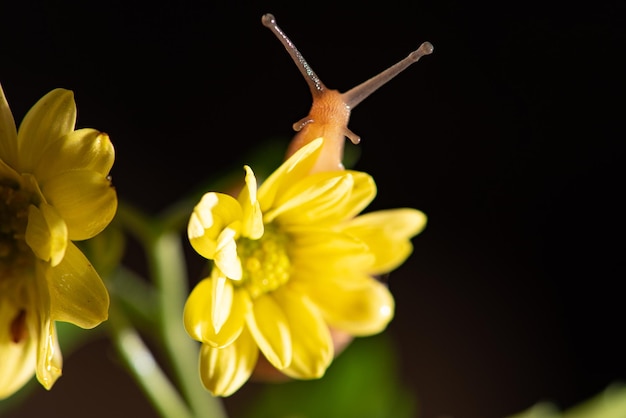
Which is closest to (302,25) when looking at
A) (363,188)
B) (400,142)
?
(400,142)

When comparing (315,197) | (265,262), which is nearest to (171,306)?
(265,262)

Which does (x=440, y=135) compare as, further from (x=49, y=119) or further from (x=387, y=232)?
(x=49, y=119)

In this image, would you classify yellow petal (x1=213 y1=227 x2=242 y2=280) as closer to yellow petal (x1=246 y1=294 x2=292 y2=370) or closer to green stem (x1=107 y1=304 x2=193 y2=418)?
yellow petal (x1=246 y1=294 x2=292 y2=370)

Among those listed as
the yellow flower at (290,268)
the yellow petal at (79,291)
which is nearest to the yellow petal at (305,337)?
the yellow flower at (290,268)

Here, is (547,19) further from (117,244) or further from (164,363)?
(117,244)

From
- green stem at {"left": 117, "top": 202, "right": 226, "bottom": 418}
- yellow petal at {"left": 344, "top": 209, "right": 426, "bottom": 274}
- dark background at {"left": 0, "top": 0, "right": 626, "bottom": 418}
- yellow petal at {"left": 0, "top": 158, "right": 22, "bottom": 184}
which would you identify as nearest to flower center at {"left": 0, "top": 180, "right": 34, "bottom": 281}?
yellow petal at {"left": 0, "top": 158, "right": 22, "bottom": 184}

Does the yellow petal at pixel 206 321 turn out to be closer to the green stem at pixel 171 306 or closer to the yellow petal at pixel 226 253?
the yellow petal at pixel 226 253
